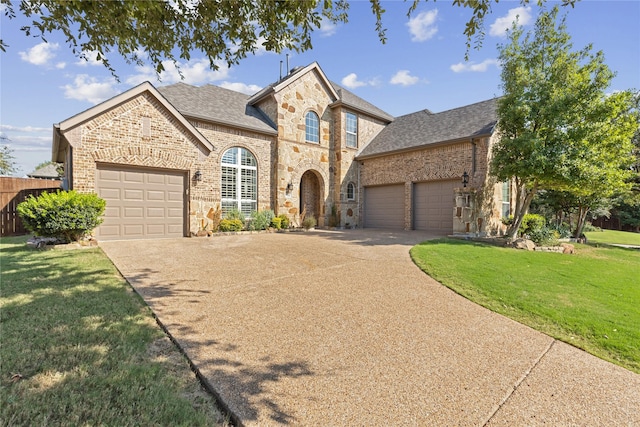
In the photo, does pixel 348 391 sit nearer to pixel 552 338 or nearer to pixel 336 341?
pixel 336 341

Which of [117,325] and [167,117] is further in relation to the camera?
[167,117]

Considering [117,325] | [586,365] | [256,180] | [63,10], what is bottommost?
[586,365]

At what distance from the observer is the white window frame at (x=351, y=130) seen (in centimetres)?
1742

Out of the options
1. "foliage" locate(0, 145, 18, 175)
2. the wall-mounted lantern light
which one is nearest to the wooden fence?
the wall-mounted lantern light

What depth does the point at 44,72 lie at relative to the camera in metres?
7.21

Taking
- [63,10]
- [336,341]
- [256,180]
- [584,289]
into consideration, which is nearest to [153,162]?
[256,180]

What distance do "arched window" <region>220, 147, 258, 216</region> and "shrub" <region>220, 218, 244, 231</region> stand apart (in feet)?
2.56

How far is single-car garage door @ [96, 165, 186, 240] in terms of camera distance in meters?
9.64

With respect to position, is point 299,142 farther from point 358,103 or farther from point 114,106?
point 114,106

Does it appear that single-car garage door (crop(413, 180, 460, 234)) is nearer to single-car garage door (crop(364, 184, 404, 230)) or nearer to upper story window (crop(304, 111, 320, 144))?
single-car garage door (crop(364, 184, 404, 230))

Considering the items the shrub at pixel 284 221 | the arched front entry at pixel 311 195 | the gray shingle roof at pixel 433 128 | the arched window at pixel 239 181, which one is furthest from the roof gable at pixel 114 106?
the gray shingle roof at pixel 433 128

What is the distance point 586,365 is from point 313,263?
4894 mm

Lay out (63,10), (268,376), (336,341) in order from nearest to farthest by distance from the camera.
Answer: (268,376) < (336,341) < (63,10)

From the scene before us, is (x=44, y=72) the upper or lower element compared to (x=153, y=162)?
upper
